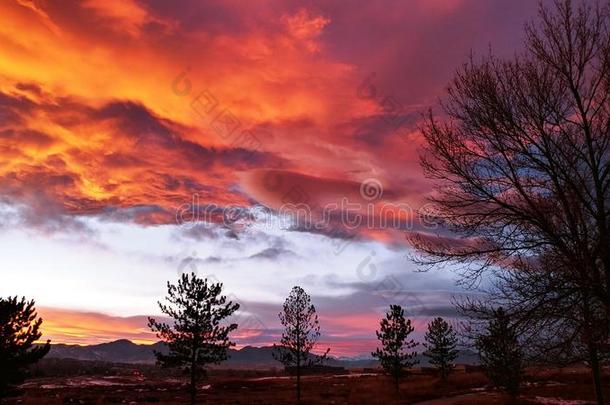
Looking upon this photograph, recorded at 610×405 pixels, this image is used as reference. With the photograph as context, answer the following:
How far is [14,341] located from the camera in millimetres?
24281

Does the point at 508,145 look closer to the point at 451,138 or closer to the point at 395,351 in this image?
the point at 451,138

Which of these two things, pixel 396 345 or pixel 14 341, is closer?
pixel 14 341

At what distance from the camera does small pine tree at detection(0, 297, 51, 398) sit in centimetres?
2375

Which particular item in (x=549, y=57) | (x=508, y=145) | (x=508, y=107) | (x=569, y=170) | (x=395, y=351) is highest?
(x=549, y=57)

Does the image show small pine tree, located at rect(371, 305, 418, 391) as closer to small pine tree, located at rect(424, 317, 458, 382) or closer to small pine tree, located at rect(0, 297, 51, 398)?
small pine tree, located at rect(424, 317, 458, 382)

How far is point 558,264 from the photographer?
880 centimetres

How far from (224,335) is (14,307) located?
11914 mm

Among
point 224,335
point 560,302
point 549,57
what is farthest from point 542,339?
point 224,335

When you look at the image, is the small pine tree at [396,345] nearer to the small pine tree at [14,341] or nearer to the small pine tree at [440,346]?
the small pine tree at [440,346]

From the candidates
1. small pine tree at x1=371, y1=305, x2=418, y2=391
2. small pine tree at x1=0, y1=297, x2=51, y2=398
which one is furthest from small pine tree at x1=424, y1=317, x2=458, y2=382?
small pine tree at x1=0, y1=297, x2=51, y2=398

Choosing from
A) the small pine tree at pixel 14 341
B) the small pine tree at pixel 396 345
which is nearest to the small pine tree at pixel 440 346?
the small pine tree at pixel 396 345

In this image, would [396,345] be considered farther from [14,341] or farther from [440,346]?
[14,341]

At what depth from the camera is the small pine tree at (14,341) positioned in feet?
77.9

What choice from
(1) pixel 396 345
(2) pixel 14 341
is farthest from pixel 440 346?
(2) pixel 14 341
